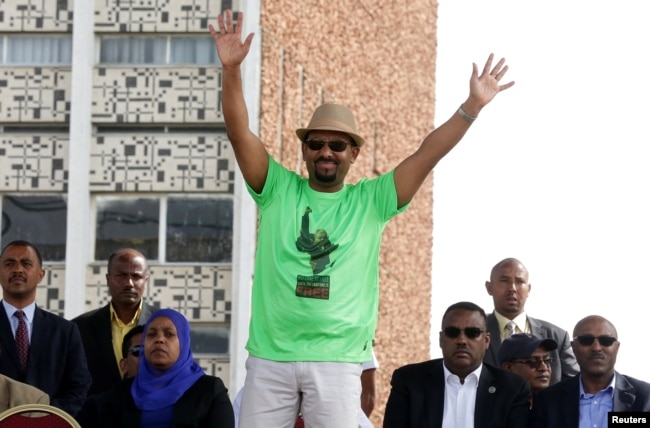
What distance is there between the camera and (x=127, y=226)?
753 inches

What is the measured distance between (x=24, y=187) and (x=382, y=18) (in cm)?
1041

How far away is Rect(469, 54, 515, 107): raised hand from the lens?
736 centimetres

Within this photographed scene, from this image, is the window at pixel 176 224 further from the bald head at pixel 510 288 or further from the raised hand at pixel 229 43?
the raised hand at pixel 229 43

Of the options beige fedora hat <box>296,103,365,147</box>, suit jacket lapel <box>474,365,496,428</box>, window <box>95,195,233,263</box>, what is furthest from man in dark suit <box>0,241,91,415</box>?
window <box>95,195,233,263</box>

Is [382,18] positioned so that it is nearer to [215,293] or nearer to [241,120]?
[215,293]

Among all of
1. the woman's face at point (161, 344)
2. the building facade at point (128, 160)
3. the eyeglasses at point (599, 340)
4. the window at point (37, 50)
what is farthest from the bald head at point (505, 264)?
the window at point (37, 50)

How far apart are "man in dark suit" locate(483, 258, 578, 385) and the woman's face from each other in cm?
253

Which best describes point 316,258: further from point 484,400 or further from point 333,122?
point 484,400

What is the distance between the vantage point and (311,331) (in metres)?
7.00

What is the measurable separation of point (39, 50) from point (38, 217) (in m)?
1.99

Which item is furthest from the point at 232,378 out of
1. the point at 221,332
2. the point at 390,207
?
the point at 390,207

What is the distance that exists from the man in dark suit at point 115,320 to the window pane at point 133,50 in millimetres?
8647

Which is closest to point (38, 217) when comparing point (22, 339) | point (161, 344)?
point (22, 339)

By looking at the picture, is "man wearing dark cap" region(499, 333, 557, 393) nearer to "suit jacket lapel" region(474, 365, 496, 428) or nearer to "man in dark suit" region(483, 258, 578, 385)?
"man in dark suit" region(483, 258, 578, 385)
